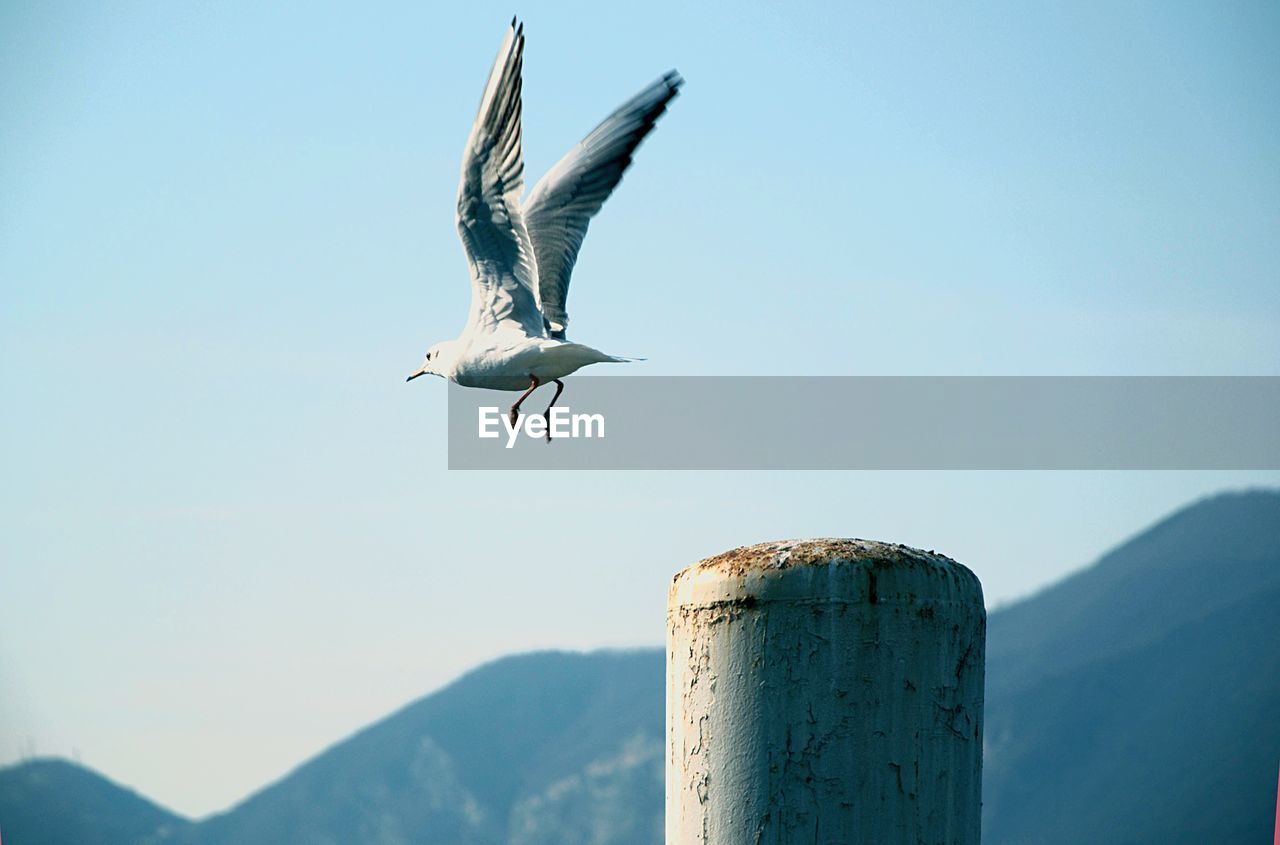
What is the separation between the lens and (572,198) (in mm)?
10906

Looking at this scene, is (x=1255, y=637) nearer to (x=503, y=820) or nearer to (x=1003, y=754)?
(x=1003, y=754)

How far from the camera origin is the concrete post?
218 cm

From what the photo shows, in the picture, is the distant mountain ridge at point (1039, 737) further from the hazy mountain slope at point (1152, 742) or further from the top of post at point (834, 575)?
the top of post at point (834, 575)

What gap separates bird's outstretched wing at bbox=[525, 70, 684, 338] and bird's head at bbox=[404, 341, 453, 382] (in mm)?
620

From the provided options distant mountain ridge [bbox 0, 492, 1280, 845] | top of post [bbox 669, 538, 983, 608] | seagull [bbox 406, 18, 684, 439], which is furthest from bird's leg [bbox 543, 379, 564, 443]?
distant mountain ridge [bbox 0, 492, 1280, 845]

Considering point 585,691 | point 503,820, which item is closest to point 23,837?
point 503,820

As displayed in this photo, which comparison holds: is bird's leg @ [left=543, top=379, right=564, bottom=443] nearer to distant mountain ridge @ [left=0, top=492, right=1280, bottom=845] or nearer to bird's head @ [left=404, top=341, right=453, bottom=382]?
bird's head @ [left=404, top=341, right=453, bottom=382]

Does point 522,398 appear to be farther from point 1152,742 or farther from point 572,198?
point 1152,742

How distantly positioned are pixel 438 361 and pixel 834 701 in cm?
876

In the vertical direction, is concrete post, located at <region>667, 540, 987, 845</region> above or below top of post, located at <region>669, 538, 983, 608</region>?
below

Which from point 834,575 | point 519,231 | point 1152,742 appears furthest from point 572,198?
point 1152,742

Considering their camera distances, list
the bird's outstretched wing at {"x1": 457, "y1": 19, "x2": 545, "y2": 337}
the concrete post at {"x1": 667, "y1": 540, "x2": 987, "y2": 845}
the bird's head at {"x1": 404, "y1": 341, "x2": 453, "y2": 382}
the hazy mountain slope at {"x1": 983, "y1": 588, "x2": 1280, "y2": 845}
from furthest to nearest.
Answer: the hazy mountain slope at {"x1": 983, "y1": 588, "x2": 1280, "y2": 845}
the bird's head at {"x1": 404, "y1": 341, "x2": 453, "y2": 382}
the bird's outstretched wing at {"x1": 457, "y1": 19, "x2": 545, "y2": 337}
the concrete post at {"x1": 667, "y1": 540, "x2": 987, "y2": 845}

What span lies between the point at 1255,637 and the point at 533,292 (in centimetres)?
7022

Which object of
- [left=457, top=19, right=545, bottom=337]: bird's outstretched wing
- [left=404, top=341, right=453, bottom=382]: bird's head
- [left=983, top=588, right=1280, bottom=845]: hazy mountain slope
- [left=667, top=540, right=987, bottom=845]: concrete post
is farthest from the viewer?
[left=983, top=588, right=1280, bottom=845]: hazy mountain slope
